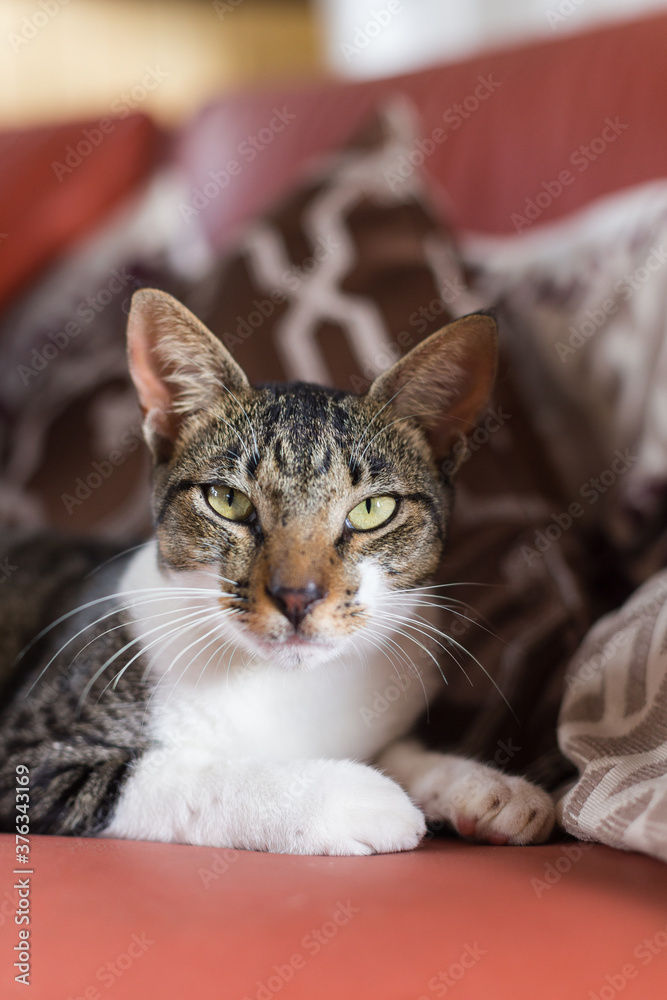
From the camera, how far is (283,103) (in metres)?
1.71

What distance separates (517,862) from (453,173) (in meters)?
1.24

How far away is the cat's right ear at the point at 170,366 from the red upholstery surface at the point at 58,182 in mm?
987

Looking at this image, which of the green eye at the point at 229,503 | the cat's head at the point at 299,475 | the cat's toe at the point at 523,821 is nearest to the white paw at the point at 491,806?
the cat's toe at the point at 523,821

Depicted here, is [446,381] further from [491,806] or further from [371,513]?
[491,806]

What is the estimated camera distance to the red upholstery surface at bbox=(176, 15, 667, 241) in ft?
4.25

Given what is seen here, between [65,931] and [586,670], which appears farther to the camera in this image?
[586,670]

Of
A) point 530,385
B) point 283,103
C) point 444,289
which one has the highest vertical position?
point 283,103

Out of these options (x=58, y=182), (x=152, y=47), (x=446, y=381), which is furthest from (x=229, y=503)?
(x=152, y=47)

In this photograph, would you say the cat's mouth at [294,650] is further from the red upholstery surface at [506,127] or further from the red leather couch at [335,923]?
the red upholstery surface at [506,127]

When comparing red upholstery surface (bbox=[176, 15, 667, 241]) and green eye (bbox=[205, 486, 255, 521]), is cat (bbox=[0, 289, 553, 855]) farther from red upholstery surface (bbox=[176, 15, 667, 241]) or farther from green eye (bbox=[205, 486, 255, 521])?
red upholstery surface (bbox=[176, 15, 667, 241])

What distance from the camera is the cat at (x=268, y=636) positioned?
715 millimetres

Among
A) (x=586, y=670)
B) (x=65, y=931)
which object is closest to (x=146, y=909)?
(x=65, y=931)

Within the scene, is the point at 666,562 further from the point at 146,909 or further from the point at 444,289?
the point at 146,909

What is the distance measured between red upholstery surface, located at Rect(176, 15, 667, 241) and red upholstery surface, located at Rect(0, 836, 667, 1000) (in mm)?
1111
